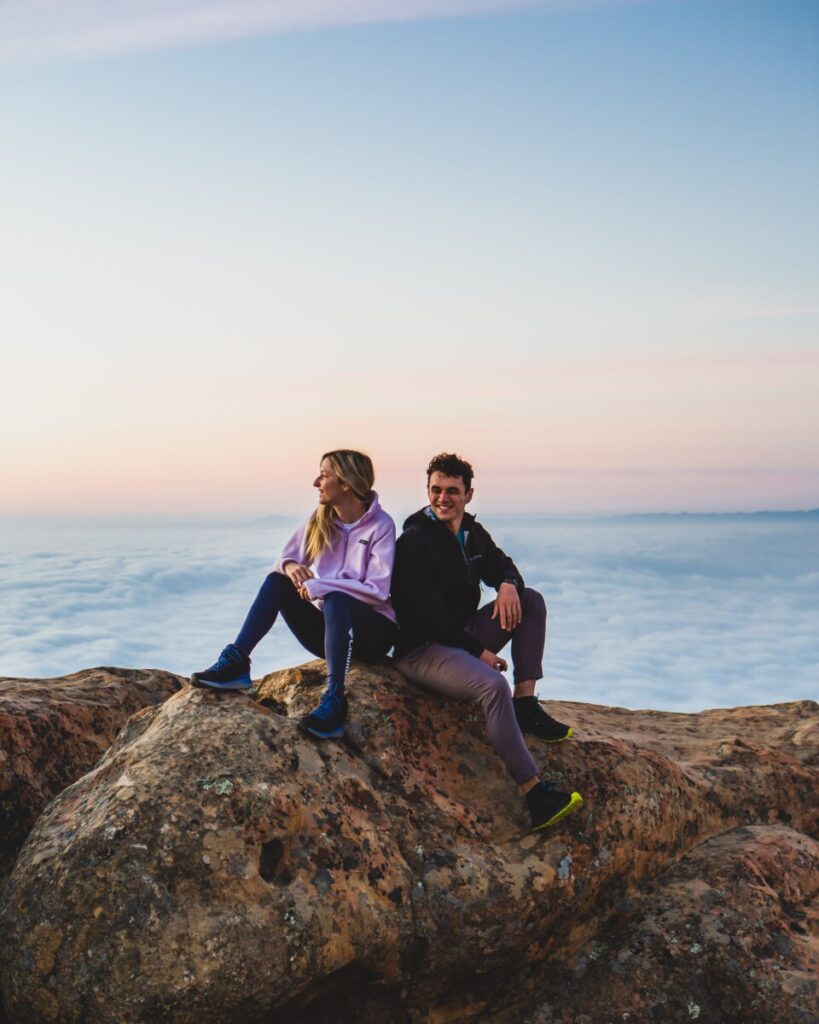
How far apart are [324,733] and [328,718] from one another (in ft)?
0.40

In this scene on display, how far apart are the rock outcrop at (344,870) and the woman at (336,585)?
0.35 m

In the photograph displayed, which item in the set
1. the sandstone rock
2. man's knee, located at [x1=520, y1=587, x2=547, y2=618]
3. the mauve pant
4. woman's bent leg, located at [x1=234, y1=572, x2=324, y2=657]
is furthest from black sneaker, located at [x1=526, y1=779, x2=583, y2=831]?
woman's bent leg, located at [x1=234, y1=572, x2=324, y2=657]

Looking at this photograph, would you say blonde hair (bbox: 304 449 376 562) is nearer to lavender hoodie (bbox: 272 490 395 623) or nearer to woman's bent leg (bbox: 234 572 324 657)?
lavender hoodie (bbox: 272 490 395 623)

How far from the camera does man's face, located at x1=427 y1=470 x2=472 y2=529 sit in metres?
8.61

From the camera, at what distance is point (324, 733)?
25.3 feet

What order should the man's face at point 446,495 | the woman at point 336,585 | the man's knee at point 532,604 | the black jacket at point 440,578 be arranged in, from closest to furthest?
1. the woman at point 336,585
2. the black jacket at point 440,578
3. the man's face at point 446,495
4. the man's knee at point 532,604

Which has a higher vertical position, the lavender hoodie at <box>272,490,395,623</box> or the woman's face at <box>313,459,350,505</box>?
the woman's face at <box>313,459,350,505</box>

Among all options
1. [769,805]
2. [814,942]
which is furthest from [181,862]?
[769,805]

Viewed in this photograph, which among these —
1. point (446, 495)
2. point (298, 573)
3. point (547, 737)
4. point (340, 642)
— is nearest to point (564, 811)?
point (547, 737)

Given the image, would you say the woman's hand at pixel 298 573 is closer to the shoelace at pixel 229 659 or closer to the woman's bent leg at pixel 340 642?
the woman's bent leg at pixel 340 642

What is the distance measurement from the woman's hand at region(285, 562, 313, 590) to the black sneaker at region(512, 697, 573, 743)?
2260mm

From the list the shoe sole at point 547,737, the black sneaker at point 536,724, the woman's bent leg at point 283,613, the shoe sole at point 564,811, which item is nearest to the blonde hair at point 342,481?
the woman's bent leg at point 283,613

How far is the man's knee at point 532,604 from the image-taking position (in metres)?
8.88

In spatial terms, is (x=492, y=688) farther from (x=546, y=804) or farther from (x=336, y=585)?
(x=336, y=585)
